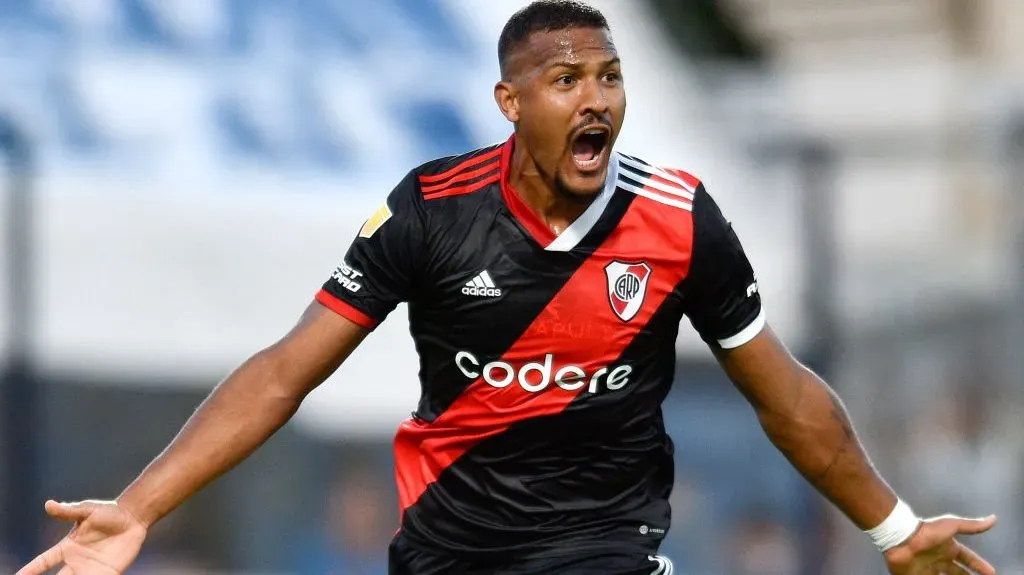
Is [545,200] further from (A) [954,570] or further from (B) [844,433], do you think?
(A) [954,570]

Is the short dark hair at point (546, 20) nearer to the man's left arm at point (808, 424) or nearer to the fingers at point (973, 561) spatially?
the man's left arm at point (808, 424)

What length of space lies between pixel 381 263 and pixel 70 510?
1.04m

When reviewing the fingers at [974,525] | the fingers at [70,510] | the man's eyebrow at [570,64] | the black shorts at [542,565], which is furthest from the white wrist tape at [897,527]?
the fingers at [70,510]

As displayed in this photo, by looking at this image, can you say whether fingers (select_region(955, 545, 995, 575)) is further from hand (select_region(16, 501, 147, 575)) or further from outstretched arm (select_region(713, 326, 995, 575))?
hand (select_region(16, 501, 147, 575))

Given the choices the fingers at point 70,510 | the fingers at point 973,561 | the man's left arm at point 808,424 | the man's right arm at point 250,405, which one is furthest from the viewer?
the fingers at point 973,561

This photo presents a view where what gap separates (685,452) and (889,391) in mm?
1195

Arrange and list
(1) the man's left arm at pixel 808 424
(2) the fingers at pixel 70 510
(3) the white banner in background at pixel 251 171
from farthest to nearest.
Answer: (3) the white banner in background at pixel 251 171 < (1) the man's left arm at pixel 808 424 < (2) the fingers at pixel 70 510

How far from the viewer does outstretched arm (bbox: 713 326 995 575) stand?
14.8ft

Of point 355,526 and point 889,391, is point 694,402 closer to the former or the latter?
point 889,391

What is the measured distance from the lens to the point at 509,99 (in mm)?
4391

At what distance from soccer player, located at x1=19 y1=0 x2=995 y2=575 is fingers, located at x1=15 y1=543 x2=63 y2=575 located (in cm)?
24

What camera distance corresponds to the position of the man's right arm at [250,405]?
4188 mm

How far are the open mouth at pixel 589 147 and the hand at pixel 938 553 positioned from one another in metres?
1.49

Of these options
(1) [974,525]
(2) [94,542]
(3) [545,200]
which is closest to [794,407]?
(1) [974,525]
